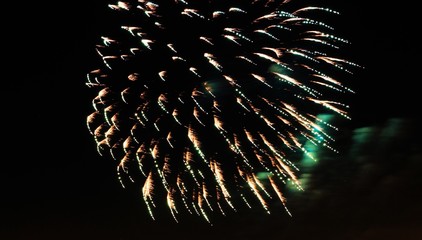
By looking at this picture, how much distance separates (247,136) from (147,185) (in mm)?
2131

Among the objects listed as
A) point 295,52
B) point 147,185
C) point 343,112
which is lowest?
point 147,185

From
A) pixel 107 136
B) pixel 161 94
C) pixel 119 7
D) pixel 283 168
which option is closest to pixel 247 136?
pixel 283 168

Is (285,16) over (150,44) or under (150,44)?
over

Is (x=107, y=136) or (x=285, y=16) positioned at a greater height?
(x=285, y=16)

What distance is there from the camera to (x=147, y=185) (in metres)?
12.3

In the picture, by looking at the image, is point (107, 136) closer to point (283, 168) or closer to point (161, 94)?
point (161, 94)

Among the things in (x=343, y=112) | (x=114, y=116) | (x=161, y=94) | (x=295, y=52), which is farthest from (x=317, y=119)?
(x=114, y=116)

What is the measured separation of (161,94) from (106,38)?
4.83 ft

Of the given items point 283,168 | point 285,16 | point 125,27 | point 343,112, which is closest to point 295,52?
point 285,16

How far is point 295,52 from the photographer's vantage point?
12.1 m

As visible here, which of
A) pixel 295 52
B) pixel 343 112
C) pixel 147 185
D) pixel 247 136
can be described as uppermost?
pixel 295 52

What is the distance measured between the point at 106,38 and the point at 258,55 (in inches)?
113

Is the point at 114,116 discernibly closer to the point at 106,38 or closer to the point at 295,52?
the point at 106,38

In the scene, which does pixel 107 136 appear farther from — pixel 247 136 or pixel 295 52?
pixel 295 52
